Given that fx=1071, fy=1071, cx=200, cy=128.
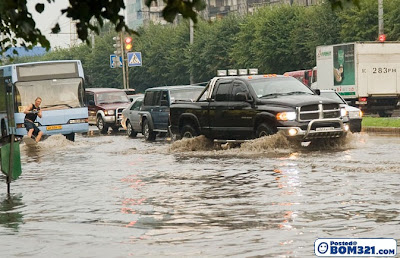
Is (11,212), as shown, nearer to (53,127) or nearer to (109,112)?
(53,127)

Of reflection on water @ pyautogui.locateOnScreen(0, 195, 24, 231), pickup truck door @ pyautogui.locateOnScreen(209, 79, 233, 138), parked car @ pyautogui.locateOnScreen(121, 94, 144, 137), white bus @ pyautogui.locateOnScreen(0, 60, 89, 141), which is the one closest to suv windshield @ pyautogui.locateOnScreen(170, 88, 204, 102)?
parked car @ pyautogui.locateOnScreen(121, 94, 144, 137)

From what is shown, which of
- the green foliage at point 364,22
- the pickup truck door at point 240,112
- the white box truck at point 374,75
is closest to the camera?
the pickup truck door at point 240,112

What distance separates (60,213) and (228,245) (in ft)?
13.2

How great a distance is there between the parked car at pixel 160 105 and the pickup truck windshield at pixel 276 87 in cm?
787

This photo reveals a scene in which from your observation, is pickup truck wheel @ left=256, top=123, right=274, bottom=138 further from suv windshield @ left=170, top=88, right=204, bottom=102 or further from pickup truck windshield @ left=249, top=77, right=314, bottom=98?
suv windshield @ left=170, top=88, right=204, bottom=102

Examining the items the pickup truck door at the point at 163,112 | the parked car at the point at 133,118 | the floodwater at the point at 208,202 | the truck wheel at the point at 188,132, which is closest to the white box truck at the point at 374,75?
the parked car at the point at 133,118

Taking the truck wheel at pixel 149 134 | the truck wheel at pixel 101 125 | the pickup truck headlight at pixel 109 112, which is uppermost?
the pickup truck headlight at pixel 109 112

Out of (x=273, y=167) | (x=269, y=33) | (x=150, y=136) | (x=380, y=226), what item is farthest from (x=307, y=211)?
(x=269, y=33)

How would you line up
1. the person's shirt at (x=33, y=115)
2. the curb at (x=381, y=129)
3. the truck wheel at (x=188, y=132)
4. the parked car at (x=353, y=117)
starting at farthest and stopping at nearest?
1. the person's shirt at (x=33, y=115)
2. the curb at (x=381, y=129)
3. the parked car at (x=353, y=117)
4. the truck wheel at (x=188, y=132)

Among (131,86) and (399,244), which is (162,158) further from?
(131,86)

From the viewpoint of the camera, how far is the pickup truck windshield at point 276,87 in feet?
79.4

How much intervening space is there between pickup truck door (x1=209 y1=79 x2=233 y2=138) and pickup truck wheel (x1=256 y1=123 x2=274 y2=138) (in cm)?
121

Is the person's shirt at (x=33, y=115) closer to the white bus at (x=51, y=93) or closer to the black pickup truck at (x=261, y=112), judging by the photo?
the white bus at (x=51, y=93)

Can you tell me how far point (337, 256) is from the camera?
29.7 feet
